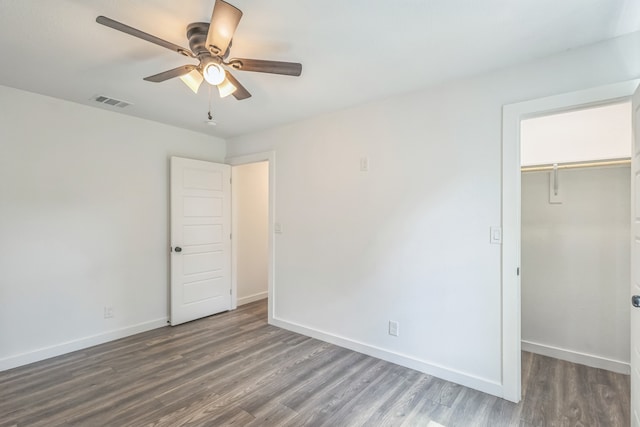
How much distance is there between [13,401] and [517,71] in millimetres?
4409

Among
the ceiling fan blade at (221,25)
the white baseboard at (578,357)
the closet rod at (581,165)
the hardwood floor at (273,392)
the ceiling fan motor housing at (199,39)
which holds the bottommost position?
the hardwood floor at (273,392)

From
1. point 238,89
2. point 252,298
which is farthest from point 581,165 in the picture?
point 252,298

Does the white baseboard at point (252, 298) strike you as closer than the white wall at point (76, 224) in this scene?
No

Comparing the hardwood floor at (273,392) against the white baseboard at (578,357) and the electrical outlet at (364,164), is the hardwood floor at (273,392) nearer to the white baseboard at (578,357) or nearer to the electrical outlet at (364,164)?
the white baseboard at (578,357)

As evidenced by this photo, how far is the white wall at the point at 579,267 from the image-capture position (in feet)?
8.38

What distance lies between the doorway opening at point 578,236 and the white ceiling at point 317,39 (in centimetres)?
95

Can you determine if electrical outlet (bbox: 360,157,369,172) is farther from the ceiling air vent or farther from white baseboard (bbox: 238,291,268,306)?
white baseboard (bbox: 238,291,268,306)

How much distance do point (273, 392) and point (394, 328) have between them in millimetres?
1191

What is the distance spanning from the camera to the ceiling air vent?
287cm

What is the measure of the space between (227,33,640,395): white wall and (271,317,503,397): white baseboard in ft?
0.04

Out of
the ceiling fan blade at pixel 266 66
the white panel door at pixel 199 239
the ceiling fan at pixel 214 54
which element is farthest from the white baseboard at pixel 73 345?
the ceiling fan blade at pixel 266 66

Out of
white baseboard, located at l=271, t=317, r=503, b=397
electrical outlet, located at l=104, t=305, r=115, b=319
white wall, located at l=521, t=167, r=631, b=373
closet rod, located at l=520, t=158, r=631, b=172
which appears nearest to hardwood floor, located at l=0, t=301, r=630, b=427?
white baseboard, located at l=271, t=317, r=503, b=397

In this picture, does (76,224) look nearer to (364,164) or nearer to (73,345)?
(73,345)

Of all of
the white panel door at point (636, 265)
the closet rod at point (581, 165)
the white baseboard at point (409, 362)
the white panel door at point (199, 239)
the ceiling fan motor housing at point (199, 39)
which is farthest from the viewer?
the white panel door at point (199, 239)
